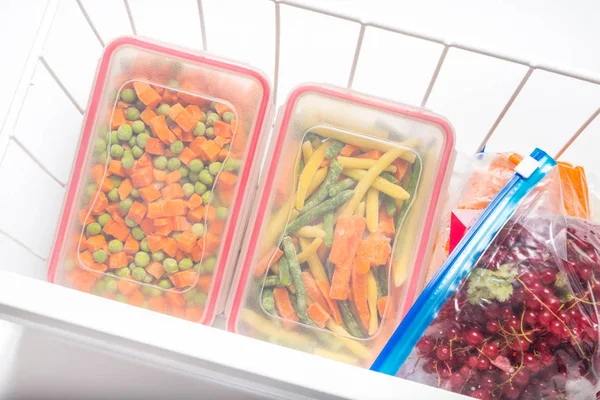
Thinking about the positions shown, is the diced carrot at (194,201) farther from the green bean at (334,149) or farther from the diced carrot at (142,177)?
the green bean at (334,149)

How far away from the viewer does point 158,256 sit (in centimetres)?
72

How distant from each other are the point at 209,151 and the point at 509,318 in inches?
15.7

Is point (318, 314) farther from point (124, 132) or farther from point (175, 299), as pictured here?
point (124, 132)

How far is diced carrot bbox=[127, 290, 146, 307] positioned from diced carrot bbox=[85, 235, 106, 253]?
0.24 feet

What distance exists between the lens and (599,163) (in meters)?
0.84

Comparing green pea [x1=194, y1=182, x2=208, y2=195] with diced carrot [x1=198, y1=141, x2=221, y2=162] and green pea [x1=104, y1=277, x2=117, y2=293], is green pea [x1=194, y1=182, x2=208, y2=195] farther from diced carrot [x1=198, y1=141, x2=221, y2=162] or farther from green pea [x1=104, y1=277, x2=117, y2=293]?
green pea [x1=104, y1=277, x2=117, y2=293]

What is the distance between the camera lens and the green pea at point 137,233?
0.72m

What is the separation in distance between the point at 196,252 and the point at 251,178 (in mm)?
116

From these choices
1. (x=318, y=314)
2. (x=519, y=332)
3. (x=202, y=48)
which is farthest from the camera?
(x=202, y=48)

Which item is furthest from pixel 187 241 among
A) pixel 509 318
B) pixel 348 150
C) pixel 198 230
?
pixel 509 318

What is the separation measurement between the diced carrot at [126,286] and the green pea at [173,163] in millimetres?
149

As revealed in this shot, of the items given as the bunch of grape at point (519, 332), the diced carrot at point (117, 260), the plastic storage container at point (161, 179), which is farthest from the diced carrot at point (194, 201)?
the bunch of grape at point (519, 332)

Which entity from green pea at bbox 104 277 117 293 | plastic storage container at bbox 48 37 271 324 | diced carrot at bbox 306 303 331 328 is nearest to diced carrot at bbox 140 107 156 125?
plastic storage container at bbox 48 37 271 324

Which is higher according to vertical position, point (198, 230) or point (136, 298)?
point (198, 230)
